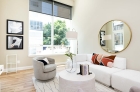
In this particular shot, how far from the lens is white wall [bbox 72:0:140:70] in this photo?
2627 millimetres

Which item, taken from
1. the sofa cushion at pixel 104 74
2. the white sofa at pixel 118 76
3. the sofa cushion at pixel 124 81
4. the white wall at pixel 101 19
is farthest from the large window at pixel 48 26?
the sofa cushion at pixel 124 81

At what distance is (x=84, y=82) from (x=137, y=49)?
1944mm

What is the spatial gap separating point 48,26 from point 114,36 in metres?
3.06

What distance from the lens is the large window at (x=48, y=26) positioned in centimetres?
423

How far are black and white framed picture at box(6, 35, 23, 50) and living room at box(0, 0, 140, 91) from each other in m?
0.12

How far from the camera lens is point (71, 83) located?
1.69m

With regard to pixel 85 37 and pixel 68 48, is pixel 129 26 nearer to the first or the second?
pixel 85 37

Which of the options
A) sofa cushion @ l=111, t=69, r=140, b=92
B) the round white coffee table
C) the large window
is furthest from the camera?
the large window

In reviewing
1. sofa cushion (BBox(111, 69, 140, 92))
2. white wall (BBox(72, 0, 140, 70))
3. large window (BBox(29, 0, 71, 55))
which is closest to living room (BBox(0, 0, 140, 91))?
white wall (BBox(72, 0, 140, 70))

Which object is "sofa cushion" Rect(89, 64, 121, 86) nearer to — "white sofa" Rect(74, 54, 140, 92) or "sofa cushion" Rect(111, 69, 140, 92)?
"white sofa" Rect(74, 54, 140, 92)

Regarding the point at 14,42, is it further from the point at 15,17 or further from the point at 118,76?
the point at 118,76

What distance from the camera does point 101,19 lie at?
365 centimetres

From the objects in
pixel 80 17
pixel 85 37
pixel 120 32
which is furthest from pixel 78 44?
pixel 120 32

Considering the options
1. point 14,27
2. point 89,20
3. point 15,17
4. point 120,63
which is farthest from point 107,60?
point 15,17
